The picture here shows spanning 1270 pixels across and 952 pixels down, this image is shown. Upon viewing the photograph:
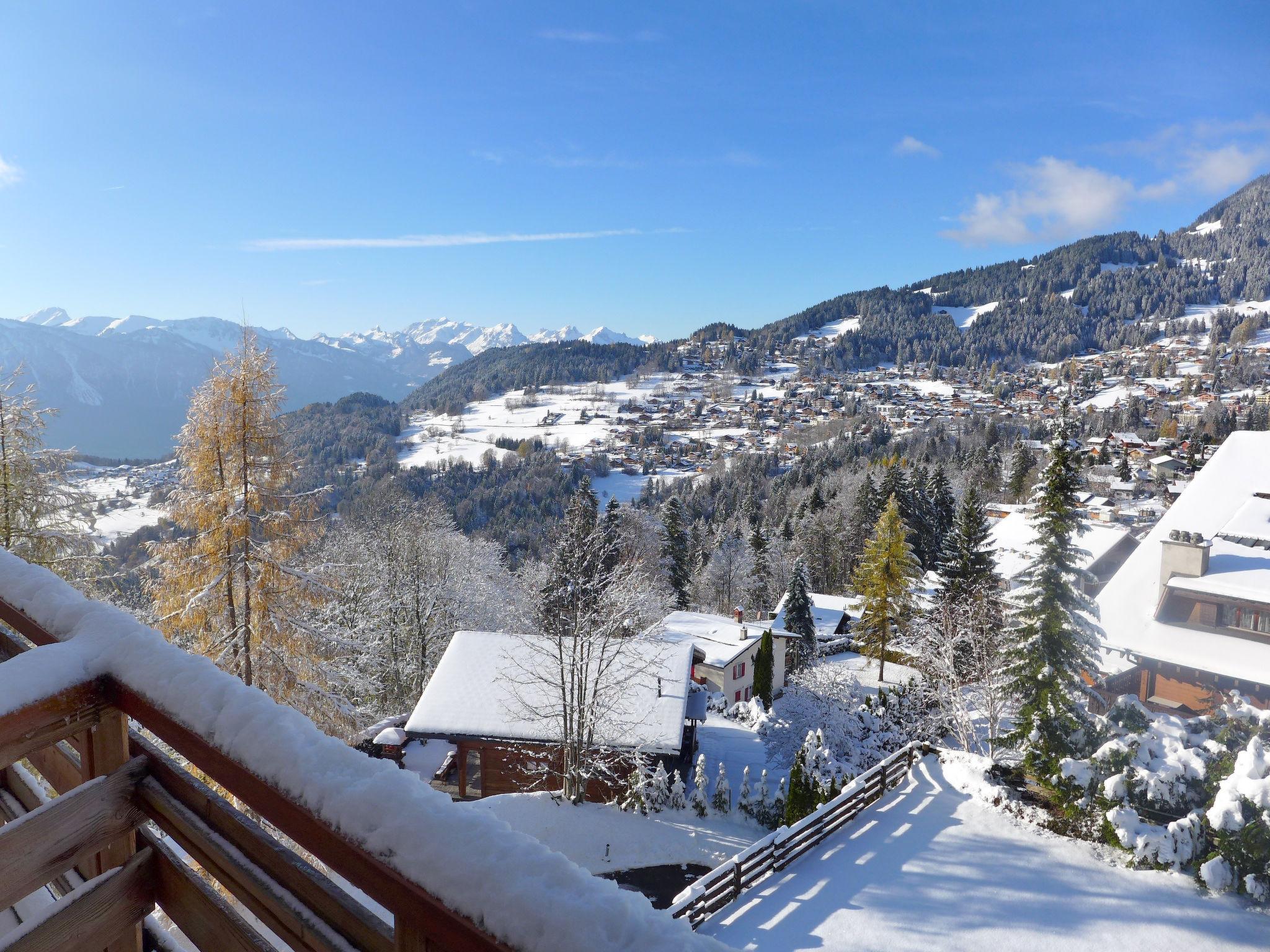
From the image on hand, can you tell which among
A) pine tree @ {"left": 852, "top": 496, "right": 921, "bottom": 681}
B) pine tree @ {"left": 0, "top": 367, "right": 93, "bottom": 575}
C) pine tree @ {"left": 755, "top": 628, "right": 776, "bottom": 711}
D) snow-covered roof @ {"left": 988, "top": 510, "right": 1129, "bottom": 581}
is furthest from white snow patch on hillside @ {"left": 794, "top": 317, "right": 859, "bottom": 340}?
pine tree @ {"left": 0, "top": 367, "right": 93, "bottom": 575}

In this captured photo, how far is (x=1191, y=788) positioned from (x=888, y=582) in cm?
1806

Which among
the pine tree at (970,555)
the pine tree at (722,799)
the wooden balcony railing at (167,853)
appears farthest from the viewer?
the pine tree at (970,555)

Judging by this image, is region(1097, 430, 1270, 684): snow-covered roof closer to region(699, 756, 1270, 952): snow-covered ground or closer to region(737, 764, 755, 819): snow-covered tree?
region(699, 756, 1270, 952): snow-covered ground

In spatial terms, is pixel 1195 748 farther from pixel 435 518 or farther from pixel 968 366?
pixel 968 366

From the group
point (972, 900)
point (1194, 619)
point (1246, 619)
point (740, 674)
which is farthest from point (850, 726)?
point (972, 900)

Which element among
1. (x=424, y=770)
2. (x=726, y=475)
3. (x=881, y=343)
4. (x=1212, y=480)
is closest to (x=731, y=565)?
(x=1212, y=480)

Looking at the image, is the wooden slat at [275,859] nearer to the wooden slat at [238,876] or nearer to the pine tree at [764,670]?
the wooden slat at [238,876]

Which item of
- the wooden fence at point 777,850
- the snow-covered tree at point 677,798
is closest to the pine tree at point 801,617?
the snow-covered tree at point 677,798

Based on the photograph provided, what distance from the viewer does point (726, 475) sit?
8150 centimetres

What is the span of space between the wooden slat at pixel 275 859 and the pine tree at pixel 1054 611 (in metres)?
12.8

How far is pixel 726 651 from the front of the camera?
22.5 m

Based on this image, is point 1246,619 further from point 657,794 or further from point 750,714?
point 657,794

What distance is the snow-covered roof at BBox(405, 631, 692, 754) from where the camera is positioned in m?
13.2

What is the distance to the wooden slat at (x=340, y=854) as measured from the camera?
639 mm
